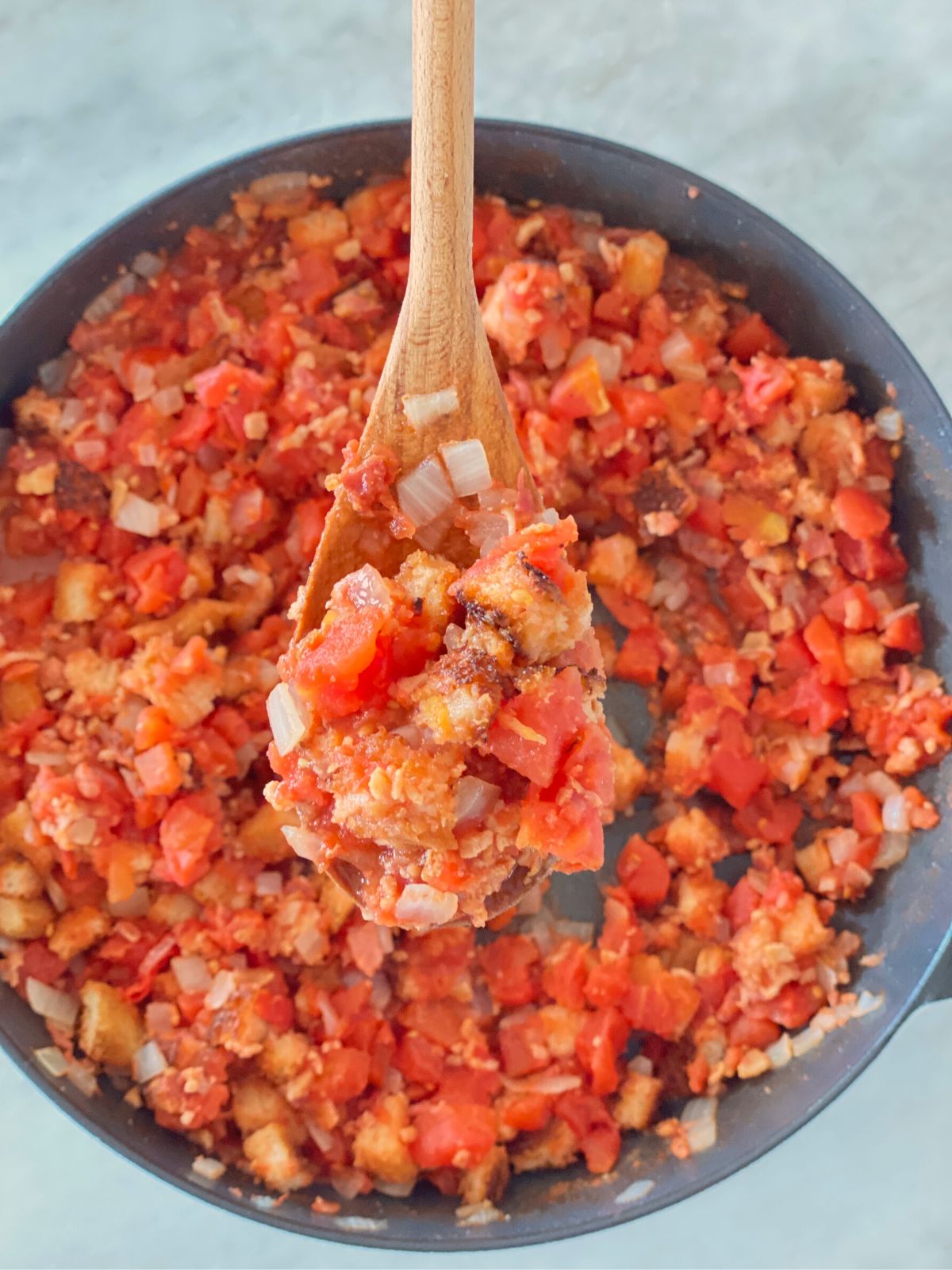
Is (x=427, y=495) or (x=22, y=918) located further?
(x=22, y=918)

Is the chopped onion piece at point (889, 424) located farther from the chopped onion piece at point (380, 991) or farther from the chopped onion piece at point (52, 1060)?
the chopped onion piece at point (52, 1060)

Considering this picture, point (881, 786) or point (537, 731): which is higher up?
point (537, 731)

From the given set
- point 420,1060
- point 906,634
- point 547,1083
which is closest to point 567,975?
point 547,1083

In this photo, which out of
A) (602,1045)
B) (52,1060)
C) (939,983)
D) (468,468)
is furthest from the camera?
(602,1045)

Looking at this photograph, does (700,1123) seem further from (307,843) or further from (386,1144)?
(307,843)

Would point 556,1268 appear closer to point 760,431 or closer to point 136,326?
point 760,431

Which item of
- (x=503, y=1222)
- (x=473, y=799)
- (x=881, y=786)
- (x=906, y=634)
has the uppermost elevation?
(x=906, y=634)

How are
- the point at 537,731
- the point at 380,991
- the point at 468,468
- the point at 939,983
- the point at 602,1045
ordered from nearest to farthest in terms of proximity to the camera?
the point at 537,731
the point at 468,468
the point at 939,983
the point at 602,1045
the point at 380,991
